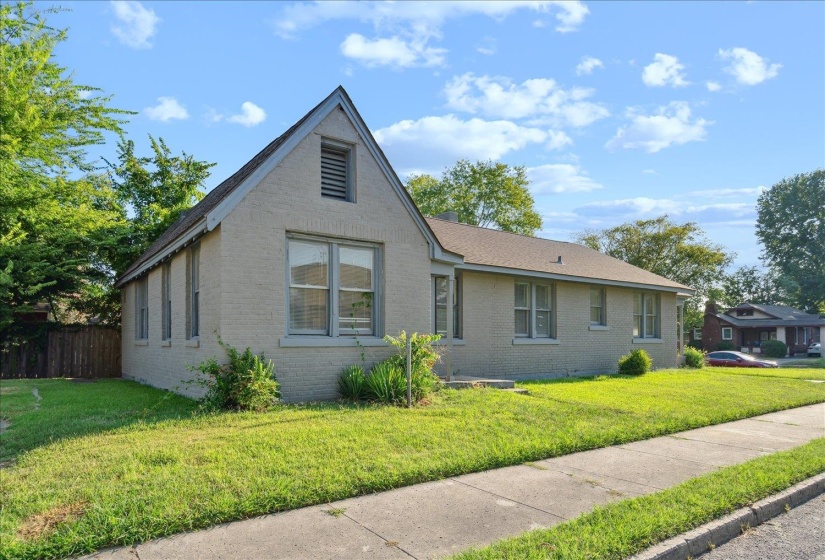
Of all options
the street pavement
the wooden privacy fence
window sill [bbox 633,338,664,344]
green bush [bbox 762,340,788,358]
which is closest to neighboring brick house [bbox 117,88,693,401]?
the wooden privacy fence

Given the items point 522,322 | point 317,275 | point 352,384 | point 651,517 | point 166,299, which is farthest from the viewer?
point 522,322

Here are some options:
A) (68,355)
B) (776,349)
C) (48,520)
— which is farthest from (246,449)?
(776,349)

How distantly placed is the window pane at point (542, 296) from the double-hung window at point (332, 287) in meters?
7.09

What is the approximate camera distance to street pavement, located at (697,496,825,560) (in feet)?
15.1

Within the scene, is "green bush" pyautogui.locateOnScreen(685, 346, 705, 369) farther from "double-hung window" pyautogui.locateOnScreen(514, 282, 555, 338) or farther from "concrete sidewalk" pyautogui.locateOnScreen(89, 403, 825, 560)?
"concrete sidewalk" pyautogui.locateOnScreen(89, 403, 825, 560)

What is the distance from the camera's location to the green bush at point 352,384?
10508 millimetres

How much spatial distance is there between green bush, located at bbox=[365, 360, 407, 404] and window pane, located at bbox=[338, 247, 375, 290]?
6.02 ft

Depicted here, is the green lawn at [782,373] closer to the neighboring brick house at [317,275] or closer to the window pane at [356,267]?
the neighboring brick house at [317,275]

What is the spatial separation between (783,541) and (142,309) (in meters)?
16.1

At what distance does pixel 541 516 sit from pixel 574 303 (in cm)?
1359

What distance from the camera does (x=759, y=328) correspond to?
58.8m

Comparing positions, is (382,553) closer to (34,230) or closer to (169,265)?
(169,265)

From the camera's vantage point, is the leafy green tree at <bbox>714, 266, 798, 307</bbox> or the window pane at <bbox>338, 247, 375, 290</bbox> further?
the leafy green tree at <bbox>714, 266, 798, 307</bbox>

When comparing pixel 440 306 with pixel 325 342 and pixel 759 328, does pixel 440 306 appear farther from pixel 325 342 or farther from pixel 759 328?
pixel 759 328
